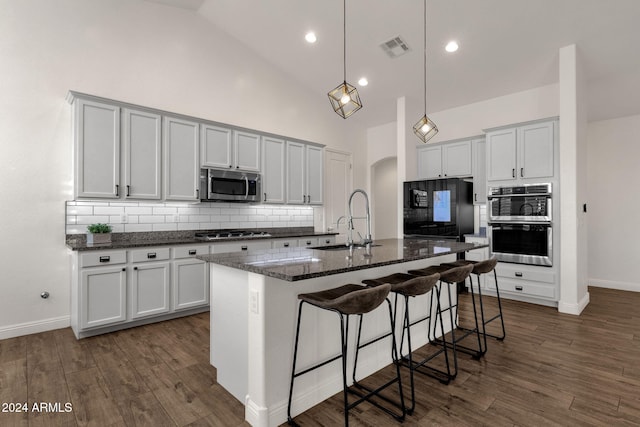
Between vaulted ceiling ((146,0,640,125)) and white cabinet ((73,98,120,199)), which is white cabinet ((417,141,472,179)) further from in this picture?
white cabinet ((73,98,120,199))

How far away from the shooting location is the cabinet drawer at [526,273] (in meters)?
4.21

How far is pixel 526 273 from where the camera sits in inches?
173

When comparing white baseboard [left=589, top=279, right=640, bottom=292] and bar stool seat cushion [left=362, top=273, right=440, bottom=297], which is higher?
bar stool seat cushion [left=362, top=273, right=440, bottom=297]

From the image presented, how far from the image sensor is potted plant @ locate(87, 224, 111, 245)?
3.44 m

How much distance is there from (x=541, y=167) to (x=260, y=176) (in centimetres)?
Answer: 382

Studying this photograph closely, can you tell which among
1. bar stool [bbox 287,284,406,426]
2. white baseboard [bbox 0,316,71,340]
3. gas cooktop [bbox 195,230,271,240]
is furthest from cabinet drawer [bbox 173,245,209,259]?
bar stool [bbox 287,284,406,426]

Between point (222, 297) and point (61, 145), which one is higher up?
point (61, 145)

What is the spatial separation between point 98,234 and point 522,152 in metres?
5.30

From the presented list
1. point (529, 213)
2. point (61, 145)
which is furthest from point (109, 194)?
point (529, 213)

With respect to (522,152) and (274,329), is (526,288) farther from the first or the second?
(274,329)

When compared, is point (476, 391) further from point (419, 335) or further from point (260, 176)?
point (260, 176)

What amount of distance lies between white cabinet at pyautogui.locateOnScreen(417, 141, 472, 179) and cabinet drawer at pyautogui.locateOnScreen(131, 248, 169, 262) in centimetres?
431

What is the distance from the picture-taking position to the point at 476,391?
2.26 m

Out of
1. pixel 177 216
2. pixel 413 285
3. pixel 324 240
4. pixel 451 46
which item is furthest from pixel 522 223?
pixel 177 216
